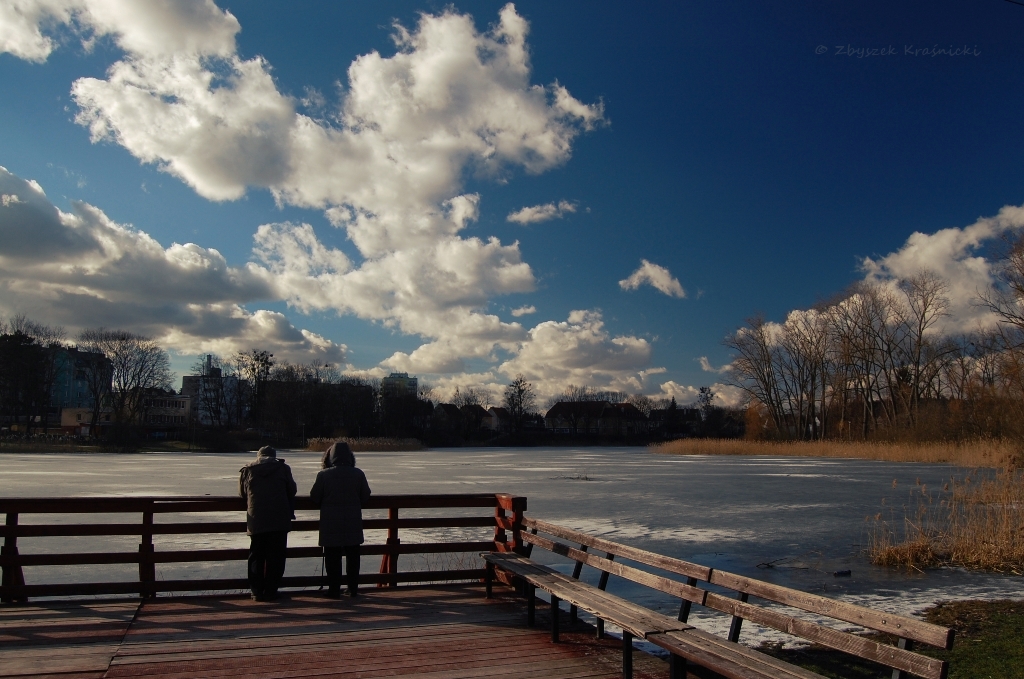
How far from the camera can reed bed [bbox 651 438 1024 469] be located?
84.4 feet

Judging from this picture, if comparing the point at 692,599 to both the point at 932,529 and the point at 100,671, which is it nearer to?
the point at 100,671

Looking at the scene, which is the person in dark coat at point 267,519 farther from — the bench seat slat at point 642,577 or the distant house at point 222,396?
the distant house at point 222,396

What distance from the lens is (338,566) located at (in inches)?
241

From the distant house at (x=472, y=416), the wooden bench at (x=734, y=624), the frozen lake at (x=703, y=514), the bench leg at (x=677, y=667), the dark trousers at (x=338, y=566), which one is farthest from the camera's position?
the distant house at (x=472, y=416)

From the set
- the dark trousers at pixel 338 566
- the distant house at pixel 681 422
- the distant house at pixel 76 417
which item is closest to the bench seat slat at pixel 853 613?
the dark trousers at pixel 338 566

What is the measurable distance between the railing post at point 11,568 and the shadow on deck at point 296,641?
26 cm

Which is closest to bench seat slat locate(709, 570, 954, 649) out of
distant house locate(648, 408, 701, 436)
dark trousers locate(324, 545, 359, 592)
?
dark trousers locate(324, 545, 359, 592)

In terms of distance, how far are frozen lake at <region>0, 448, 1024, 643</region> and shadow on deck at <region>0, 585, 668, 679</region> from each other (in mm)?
2365

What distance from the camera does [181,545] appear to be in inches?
406

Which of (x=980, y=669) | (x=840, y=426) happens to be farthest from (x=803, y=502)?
(x=840, y=426)

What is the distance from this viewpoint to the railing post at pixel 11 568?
559 centimetres

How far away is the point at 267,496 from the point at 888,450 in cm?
3584

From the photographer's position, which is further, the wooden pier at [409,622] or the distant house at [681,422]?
the distant house at [681,422]

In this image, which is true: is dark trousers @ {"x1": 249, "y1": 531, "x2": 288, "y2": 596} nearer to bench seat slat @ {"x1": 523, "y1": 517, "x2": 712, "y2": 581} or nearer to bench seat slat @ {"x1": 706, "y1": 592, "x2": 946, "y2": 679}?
bench seat slat @ {"x1": 523, "y1": 517, "x2": 712, "y2": 581}
